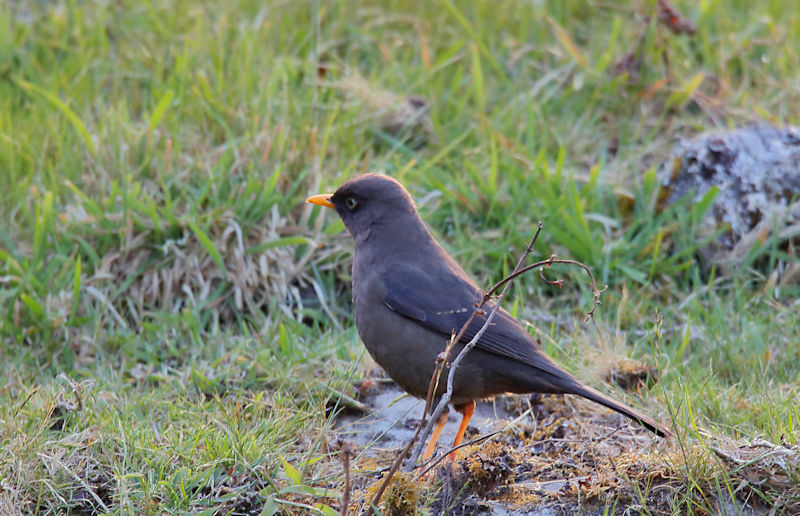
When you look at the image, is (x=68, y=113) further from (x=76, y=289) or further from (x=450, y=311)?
(x=450, y=311)

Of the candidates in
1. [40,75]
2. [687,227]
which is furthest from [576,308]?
[40,75]

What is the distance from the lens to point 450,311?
14.3 ft

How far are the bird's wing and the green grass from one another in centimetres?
57

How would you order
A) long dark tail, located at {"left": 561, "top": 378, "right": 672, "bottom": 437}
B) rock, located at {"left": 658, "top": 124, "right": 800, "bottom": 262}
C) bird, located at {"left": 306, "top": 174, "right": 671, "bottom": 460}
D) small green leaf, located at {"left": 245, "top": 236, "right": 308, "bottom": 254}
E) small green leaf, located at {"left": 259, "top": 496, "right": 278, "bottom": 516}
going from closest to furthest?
small green leaf, located at {"left": 259, "top": 496, "right": 278, "bottom": 516}
long dark tail, located at {"left": 561, "top": 378, "right": 672, "bottom": 437}
bird, located at {"left": 306, "top": 174, "right": 671, "bottom": 460}
small green leaf, located at {"left": 245, "top": 236, "right": 308, "bottom": 254}
rock, located at {"left": 658, "top": 124, "right": 800, "bottom": 262}

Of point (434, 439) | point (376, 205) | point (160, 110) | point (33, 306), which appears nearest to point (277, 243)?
point (376, 205)

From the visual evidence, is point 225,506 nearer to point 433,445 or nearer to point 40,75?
point 433,445

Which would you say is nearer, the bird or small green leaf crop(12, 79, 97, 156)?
the bird

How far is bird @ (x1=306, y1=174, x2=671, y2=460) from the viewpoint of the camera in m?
4.20

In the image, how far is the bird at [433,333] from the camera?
4195mm

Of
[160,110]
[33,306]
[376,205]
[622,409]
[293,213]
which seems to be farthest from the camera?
[160,110]

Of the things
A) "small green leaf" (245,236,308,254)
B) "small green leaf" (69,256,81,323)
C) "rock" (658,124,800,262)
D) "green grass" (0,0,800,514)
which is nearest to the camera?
"green grass" (0,0,800,514)

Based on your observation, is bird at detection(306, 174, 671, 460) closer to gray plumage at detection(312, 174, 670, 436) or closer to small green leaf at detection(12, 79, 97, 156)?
gray plumage at detection(312, 174, 670, 436)

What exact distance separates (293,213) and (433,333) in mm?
1911

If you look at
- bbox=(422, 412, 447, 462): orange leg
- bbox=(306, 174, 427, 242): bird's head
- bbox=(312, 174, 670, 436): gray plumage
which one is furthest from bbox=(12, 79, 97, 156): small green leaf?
bbox=(422, 412, 447, 462): orange leg
